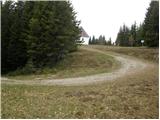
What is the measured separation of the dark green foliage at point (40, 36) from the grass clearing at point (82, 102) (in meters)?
16.2

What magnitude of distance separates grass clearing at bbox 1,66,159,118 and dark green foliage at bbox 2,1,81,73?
16.2m

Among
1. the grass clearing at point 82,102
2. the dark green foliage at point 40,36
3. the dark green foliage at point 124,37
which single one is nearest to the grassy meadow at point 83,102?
the grass clearing at point 82,102

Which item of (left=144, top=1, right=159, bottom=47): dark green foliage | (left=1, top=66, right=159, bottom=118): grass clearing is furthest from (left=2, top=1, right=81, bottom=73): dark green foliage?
(left=1, top=66, right=159, bottom=118): grass clearing

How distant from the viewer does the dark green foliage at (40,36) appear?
33.1 m

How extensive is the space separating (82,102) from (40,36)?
20711 mm

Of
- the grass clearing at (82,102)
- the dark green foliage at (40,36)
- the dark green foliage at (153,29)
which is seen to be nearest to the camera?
the grass clearing at (82,102)

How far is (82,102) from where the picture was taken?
532 inches

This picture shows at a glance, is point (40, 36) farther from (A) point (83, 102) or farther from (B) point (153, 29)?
(A) point (83, 102)

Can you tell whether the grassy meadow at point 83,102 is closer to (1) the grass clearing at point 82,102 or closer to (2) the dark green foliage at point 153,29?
(1) the grass clearing at point 82,102

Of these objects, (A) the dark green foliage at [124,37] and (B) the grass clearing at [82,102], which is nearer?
(B) the grass clearing at [82,102]

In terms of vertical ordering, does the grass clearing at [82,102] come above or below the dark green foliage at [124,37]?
below

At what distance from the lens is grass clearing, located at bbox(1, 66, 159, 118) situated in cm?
1180

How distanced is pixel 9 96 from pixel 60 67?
18.4 meters

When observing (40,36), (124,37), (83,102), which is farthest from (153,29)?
(124,37)
